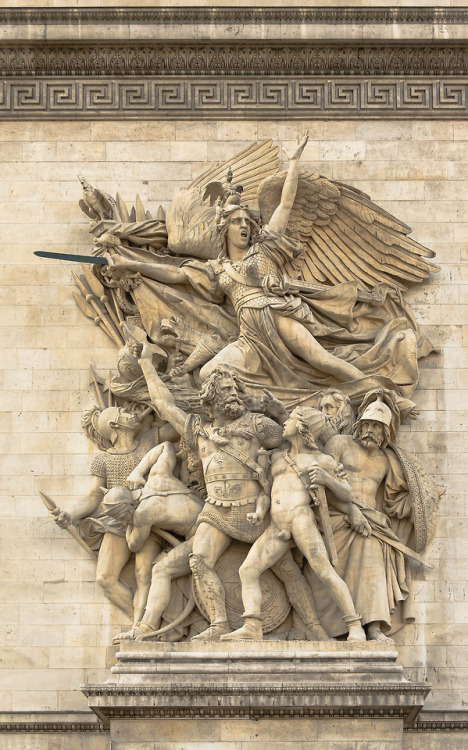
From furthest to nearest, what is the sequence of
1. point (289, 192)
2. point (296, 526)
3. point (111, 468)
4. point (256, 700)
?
point (289, 192) < point (111, 468) < point (296, 526) < point (256, 700)

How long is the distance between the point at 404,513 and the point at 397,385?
4.27 ft

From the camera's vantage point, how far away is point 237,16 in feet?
58.6

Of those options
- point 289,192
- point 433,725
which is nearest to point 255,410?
point 289,192

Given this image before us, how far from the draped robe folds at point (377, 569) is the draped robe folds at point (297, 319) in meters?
0.97

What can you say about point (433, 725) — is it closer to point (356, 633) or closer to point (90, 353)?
point (356, 633)

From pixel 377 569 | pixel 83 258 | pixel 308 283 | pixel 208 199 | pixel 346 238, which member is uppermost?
pixel 208 199

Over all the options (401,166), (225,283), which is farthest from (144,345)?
(401,166)

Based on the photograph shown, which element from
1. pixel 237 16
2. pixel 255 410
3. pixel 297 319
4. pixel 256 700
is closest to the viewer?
pixel 256 700

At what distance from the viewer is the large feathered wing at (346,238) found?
17.2 m

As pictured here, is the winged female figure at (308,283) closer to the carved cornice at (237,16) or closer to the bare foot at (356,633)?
the carved cornice at (237,16)

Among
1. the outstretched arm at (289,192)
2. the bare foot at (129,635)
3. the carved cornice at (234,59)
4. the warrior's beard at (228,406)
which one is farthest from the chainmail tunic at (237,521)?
the carved cornice at (234,59)

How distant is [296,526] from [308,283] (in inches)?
109

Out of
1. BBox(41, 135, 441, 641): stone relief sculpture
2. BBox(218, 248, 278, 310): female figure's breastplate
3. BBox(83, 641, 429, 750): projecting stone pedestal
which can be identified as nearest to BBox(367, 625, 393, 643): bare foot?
BBox(41, 135, 441, 641): stone relief sculpture

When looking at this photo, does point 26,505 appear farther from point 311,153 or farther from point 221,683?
point 311,153
